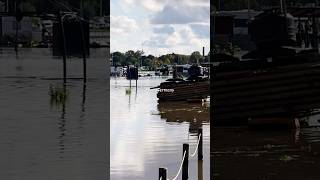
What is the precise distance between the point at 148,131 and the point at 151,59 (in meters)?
2.22

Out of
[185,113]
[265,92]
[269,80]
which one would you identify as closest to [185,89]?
[185,113]

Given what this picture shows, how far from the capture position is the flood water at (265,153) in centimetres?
485

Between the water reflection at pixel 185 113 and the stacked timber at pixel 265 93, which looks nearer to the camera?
the stacked timber at pixel 265 93

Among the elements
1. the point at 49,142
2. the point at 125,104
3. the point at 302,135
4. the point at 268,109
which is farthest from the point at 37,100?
the point at 302,135

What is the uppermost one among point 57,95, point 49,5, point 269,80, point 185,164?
point 49,5

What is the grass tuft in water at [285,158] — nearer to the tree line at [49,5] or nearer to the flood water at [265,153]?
the flood water at [265,153]

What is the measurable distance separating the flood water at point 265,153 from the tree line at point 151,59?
0.99m

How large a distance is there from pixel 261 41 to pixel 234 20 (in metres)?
0.59

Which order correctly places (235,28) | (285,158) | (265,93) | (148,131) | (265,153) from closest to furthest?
(285,158) < (265,153) < (235,28) < (148,131) < (265,93)

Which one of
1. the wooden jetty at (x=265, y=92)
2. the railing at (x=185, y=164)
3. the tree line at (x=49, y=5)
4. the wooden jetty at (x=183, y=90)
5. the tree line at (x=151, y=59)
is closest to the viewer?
the railing at (x=185, y=164)

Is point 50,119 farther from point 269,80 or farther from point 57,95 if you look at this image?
point 269,80

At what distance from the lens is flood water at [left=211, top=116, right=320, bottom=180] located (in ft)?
15.9

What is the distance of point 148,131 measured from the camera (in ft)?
23.9

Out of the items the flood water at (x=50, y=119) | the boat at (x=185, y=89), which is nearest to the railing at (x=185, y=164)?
the flood water at (x=50, y=119)
